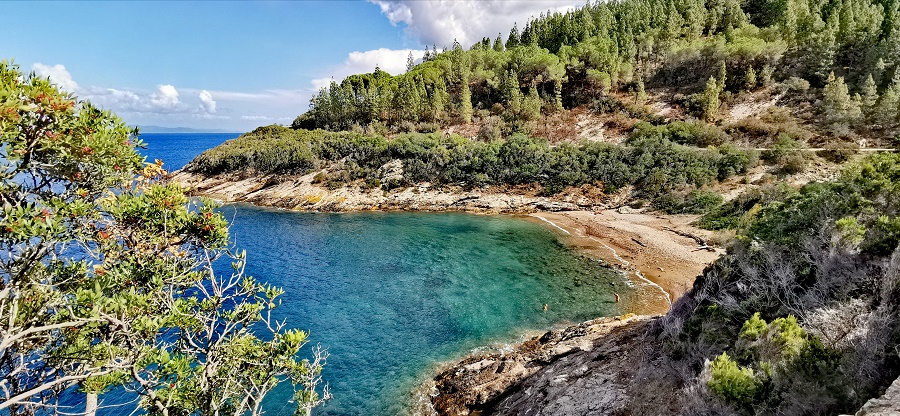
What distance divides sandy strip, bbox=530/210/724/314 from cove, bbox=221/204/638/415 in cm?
170

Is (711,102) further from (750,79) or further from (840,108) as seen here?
(840,108)

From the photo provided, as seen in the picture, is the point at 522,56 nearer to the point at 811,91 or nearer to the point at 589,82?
the point at 589,82

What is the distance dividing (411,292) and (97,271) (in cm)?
2165

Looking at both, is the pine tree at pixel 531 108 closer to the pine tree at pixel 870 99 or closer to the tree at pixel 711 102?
the tree at pixel 711 102

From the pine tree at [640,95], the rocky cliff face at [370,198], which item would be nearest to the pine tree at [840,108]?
the pine tree at [640,95]

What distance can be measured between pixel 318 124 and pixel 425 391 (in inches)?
3474

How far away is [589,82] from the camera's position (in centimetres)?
7350

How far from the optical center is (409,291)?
28.8 meters

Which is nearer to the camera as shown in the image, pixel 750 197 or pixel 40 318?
pixel 40 318

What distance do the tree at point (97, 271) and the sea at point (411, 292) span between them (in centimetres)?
1005

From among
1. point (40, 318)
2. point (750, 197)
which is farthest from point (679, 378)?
point (750, 197)

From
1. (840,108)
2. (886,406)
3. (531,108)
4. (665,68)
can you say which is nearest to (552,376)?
(886,406)

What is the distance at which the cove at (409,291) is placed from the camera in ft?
63.9

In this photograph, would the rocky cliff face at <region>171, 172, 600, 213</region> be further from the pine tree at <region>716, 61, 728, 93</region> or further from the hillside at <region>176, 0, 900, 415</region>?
the pine tree at <region>716, 61, 728, 93</region>
